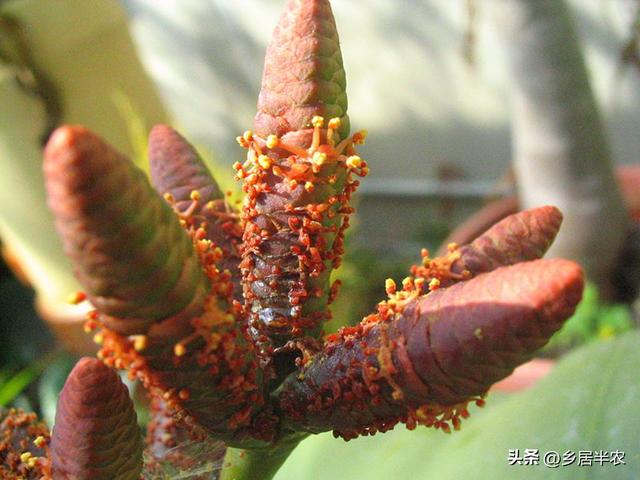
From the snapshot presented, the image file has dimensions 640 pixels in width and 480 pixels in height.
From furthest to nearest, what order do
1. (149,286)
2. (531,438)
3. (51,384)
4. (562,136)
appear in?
(51,384) < (562,136) < (531,438) < (149,286)

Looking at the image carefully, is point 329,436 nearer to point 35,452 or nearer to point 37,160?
point 35,452

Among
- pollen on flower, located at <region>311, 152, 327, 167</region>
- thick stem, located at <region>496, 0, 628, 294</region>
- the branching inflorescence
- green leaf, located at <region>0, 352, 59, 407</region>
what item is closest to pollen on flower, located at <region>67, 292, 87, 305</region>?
the branching inflorescence

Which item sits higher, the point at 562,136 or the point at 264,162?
the point at 264,162

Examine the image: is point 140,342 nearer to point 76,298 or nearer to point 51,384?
point 76,298

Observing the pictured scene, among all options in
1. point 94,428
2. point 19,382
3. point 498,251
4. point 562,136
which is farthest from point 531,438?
point 19,382

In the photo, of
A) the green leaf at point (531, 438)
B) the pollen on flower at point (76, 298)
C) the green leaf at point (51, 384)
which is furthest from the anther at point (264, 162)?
the green leaf at point (51, 384)

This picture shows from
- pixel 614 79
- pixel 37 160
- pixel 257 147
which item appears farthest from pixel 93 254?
pixel 614 79

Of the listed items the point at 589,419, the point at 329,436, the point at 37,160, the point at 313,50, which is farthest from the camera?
the point at 37,160
